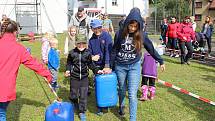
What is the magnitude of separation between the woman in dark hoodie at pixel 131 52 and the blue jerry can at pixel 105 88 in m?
0.40

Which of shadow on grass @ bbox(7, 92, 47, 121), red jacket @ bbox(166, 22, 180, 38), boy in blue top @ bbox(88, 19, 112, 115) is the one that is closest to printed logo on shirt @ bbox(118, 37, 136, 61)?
boy in blue top @ bbox(88, 19, 112, 115)

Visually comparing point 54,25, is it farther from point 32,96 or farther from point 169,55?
point 32,96

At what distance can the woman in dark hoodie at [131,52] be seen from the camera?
547 cm

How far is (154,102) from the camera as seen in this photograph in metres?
7.49

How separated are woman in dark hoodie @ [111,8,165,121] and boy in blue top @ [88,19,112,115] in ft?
2.75

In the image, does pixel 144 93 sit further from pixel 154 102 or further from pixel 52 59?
pixel 52 59

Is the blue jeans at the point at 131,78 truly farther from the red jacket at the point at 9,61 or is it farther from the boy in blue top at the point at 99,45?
the red jacket at the point at 9,61

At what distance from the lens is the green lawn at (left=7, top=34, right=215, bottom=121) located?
256 inches

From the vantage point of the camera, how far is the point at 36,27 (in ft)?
107

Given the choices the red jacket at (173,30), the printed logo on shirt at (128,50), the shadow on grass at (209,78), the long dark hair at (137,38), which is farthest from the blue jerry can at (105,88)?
the red jacket at (173,30)

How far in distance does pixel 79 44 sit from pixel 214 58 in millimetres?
10198

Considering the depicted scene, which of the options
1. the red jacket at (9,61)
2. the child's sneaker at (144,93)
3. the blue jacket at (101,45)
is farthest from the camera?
the child's sneaker at (144,93)

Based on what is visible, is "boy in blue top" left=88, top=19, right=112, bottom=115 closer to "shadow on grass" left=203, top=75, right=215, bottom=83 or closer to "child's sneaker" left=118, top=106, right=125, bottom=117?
"child's sneaker" left=118, top=106, right=125, bottom=117

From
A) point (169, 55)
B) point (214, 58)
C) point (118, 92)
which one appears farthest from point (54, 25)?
point (118, 92)
